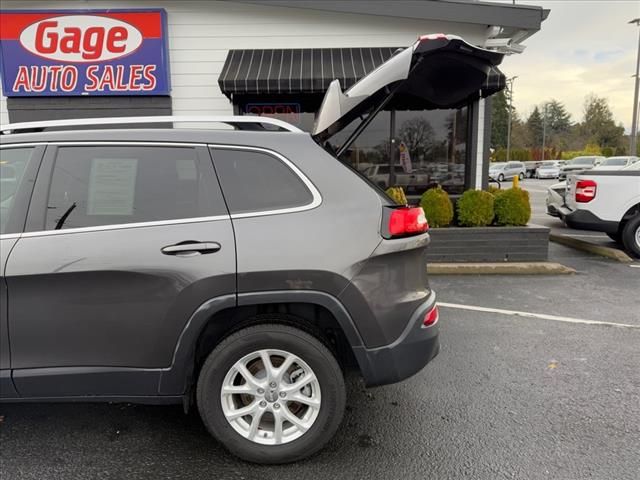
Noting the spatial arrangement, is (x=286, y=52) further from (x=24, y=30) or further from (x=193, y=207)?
(x=193, y=207)

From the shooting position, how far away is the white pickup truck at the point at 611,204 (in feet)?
23.6

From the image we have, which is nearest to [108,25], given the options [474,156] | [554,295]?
[474,156]

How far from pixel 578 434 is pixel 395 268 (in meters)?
1.52

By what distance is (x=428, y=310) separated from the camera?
8.34ft

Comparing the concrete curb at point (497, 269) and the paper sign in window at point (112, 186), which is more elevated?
the paper sign in window at point (112, 186)

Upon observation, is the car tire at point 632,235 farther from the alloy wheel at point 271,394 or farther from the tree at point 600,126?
the tree at point 600,126

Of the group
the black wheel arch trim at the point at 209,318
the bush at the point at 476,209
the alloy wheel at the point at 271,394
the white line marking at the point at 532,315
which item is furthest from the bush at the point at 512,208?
the alloy wheel at the point at 271,394

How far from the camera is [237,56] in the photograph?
7637 millimetres

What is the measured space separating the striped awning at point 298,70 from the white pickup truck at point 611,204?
7.24ft

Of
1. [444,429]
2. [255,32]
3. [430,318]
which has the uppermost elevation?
[255,32]

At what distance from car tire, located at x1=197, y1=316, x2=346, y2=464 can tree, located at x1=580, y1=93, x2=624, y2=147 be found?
7123cm

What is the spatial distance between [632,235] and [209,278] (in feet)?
24.5

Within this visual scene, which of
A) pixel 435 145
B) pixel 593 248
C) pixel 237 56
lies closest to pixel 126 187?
pixel 237 56

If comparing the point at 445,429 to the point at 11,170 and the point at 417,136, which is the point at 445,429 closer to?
the point at 11,170
